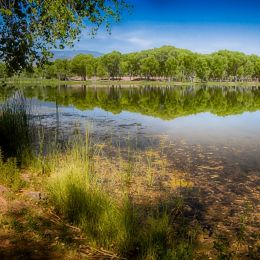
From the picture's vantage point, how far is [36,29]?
45.9 ft

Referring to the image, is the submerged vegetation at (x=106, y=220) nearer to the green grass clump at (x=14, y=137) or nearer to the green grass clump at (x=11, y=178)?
the green grass clump at (x=11, y=178)

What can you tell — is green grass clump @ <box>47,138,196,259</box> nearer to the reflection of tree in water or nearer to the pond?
the pond

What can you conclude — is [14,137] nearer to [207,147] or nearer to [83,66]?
[207,147]

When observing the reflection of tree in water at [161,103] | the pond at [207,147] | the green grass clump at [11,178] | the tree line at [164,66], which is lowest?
the pond at [207,147]

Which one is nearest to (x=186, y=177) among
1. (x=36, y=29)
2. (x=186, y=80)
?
(x=36, y=29)

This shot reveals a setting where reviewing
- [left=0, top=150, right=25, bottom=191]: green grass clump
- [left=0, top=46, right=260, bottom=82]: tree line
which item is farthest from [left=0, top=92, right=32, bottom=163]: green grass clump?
[left=0, top=46, right=260, bottom=82]: tree line

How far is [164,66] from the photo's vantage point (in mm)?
165625

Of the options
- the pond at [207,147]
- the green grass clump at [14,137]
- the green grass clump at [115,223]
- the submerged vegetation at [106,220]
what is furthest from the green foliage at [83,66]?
the green grass clump at [115,223]

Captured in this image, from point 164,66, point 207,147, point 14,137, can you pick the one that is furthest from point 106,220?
point 164,66

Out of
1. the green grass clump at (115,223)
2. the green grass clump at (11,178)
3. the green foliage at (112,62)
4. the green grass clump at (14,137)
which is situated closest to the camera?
the green grass clump at (115,223)

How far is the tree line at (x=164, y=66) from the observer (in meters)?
164

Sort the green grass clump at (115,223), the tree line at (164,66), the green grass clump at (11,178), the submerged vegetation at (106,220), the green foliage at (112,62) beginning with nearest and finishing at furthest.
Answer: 1. the green grass clump at (115,223)
2. the submerged vegetation at (106,220)
3. the green grass clump at (11,178)
4. the tree line at (164,66)
5. the green foliage at (112,62)

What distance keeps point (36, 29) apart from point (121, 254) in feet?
34.8

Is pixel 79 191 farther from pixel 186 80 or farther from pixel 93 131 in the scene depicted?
pixel 186 80
